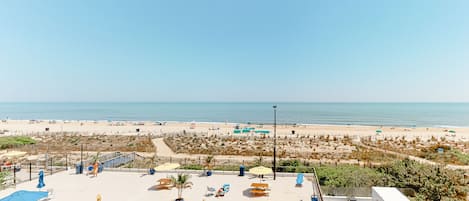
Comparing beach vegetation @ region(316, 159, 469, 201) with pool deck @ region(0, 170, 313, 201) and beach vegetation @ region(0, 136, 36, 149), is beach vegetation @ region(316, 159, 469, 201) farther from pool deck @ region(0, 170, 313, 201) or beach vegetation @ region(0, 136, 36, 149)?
beach vegetation @ region(0, 136, 36, 149)

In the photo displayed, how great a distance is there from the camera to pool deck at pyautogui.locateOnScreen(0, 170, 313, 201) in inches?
516

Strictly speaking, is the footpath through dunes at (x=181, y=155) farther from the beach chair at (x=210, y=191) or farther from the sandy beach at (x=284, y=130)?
the sandy beach at (x=284, y=130)

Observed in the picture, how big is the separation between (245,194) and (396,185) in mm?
9177

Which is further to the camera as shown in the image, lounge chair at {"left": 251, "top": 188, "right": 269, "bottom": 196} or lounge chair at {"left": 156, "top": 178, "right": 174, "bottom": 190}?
lounge chair at {"left": 156, "top": 178, "right": 174, "bottom": 190}

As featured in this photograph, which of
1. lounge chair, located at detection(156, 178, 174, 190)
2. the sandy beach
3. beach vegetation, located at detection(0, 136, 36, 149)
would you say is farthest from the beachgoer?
the sandy beach

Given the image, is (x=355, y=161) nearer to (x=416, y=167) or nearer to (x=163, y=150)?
(x=416, y=167)

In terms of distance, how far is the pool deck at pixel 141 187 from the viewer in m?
13.1

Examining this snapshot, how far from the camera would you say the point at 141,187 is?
1475cm

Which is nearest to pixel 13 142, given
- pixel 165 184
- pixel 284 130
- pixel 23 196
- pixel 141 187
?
pixel 141 187

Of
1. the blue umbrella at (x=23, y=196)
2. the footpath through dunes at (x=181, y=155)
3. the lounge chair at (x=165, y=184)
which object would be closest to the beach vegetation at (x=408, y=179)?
the footpath through dunes at (x=181, y=155)

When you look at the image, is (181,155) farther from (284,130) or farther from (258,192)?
(284,130)

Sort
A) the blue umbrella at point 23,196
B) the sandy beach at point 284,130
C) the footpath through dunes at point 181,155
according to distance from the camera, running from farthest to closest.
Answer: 1. the sandy beach at point 284,130
2. the footpath through dunes at point 181,155
3. the blue umbrella at point 23,196

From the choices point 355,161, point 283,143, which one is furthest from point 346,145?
point 355,161

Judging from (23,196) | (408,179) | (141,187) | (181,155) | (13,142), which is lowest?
(181,155)
